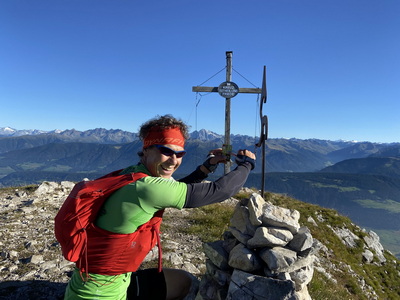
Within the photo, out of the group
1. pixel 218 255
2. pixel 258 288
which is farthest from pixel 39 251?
pixel 258 288

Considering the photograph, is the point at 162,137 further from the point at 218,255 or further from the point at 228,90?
the point at 228,90

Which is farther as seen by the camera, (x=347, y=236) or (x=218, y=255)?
(x=347, y=236)

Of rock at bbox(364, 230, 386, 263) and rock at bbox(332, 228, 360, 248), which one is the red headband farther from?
rock at bbox(364, 230, 386, 263)

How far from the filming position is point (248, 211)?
19.0 feet

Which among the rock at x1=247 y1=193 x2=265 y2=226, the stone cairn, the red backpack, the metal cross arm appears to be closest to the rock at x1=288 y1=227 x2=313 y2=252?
the stone cairn

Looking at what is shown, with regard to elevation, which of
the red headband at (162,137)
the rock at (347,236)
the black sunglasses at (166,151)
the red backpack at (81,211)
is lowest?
the rock at (347,236)

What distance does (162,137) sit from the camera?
10.8ft

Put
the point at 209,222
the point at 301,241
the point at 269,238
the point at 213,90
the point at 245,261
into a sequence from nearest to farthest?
the point at 245,261 < the point at 269,238 < the point at 301,241 < the point at 209,222 < the point at 213,90

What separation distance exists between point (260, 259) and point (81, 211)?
3.78 m

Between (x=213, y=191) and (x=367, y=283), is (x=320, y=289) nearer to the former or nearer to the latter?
(x=367, y=283)

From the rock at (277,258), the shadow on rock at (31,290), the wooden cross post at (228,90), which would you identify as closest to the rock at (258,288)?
the rock at (277,258)

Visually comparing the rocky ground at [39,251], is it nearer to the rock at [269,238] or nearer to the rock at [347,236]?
the rock at [269,238]

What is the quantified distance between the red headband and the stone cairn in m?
2.85

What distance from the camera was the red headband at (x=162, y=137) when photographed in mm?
3291
